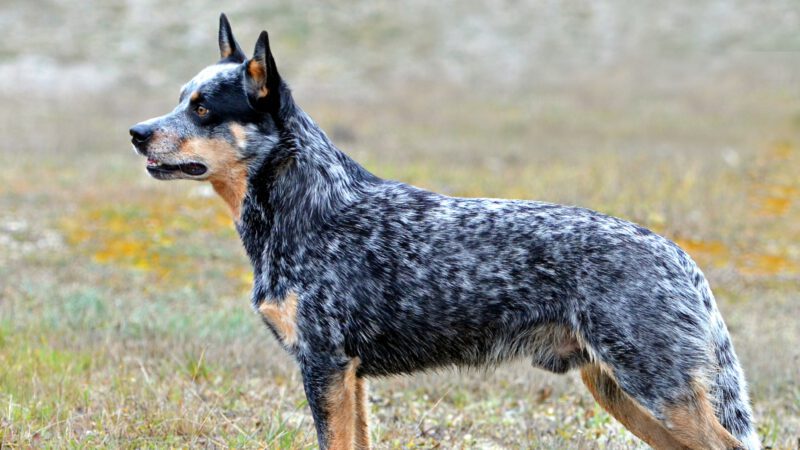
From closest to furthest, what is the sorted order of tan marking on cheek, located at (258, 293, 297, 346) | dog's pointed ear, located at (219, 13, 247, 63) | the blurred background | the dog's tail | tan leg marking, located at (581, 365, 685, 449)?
the dog's tail → tan marking on cheek, located at (258, 293, 297, 346) → tan leg marking, located at (581, 365, 685, 449) → dog's pointed ear, located at (219, 13, 247, 63) → the blurred background

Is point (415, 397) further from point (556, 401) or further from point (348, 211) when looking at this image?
point (348, 211)

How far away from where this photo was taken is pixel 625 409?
18.7 ft

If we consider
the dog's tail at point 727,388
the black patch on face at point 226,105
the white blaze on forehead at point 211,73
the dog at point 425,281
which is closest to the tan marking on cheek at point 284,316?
the dog at point 425,281

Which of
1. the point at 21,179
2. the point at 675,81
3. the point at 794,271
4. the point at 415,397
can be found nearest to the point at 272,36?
the point at 675,81

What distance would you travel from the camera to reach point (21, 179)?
19469 millimetres

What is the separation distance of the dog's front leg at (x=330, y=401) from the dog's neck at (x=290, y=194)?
0.65m

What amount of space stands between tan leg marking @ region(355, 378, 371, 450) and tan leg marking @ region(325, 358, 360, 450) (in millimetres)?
300

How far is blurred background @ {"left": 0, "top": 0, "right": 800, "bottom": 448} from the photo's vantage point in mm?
7113

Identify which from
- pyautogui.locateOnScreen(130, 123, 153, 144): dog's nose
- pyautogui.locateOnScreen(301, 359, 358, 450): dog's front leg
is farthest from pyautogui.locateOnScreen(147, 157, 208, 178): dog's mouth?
pyautogui.locateOnScreen(301, 359, 358, 450): dog's front leg

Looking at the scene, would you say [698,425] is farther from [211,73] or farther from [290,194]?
[211,73]

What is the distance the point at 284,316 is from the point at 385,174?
1504 cm

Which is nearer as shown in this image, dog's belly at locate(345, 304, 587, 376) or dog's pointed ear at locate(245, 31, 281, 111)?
dog's belly at locate(345, 304, 587, 376)

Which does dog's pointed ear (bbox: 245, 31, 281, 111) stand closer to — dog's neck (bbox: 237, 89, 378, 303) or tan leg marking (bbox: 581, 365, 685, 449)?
dog's neck (bbox: 237, 89, 378, 303)

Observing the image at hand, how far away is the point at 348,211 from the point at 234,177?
29.9 inches
